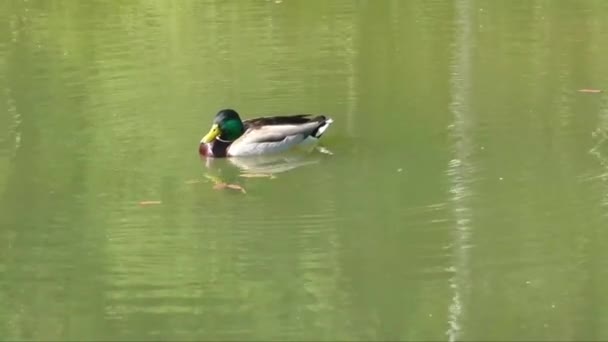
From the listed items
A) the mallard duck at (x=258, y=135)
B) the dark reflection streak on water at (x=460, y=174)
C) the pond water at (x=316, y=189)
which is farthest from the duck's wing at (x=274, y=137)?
the dark reflection streak on water at (x=460, y=174)

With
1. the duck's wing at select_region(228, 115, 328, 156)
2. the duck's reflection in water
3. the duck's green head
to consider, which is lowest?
the duck's reflection in water

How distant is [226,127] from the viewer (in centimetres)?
1125

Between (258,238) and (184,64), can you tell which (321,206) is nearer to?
(258,238)

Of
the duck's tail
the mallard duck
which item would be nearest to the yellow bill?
the mallard duck

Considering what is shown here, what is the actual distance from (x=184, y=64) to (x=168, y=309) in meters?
7.03

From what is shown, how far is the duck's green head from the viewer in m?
11.2

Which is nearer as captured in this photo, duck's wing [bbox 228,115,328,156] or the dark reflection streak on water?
the dark reflection streak on water

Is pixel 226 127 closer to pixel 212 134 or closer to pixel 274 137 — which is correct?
pixel 212 134

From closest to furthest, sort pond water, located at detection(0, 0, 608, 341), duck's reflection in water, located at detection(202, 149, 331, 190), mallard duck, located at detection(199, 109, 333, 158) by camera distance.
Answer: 1. pond water, located at detection(0, 0, 608, 341)
2. duck's reflection in water, located at detection(202, 149, 331, 190)
3. mallard duck, located at detection(199, 109, 333, 158)

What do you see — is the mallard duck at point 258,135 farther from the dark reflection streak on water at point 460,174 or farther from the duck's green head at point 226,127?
the dark reflection streak on water at point 460,174

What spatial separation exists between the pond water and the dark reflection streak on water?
24mm

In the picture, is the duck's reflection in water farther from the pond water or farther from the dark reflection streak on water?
the dark reflection streak on water

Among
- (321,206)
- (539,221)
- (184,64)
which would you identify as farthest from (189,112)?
(539,221)

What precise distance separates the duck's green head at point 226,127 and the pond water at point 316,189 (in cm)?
24
